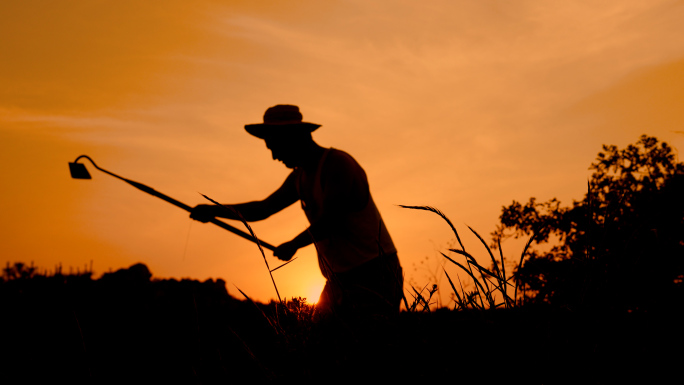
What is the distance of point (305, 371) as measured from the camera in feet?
4.45

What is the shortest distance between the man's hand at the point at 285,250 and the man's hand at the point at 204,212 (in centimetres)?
111

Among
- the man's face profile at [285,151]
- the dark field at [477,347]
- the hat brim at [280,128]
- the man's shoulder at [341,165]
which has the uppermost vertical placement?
the hat brim at [280,128]

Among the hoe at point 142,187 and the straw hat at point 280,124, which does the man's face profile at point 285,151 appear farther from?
the hoe at point 142,187

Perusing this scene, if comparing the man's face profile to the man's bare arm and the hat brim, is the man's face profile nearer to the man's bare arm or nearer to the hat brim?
the hat brim

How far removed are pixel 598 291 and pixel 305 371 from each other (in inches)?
29.7

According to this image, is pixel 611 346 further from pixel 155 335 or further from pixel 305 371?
pixel 155 335

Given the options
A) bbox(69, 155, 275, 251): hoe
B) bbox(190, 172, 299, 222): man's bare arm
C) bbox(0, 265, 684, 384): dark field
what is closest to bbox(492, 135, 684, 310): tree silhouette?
bbox(0, 265, 684, 384): dark field

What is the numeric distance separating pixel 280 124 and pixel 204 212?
136 cm

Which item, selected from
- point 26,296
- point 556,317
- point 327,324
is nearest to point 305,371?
point 327,324

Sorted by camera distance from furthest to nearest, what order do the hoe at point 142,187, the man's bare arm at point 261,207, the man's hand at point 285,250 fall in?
the hoe at point 142,187, the man's bare arm at point 261,207, the man's hand at point 285,250

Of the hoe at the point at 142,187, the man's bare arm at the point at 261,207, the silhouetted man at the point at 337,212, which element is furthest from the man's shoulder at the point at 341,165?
the hoe at the point at 142,187

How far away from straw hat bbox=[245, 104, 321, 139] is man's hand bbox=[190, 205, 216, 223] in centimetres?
93

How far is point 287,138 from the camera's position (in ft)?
13.4

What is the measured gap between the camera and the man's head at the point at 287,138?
13.3ft
